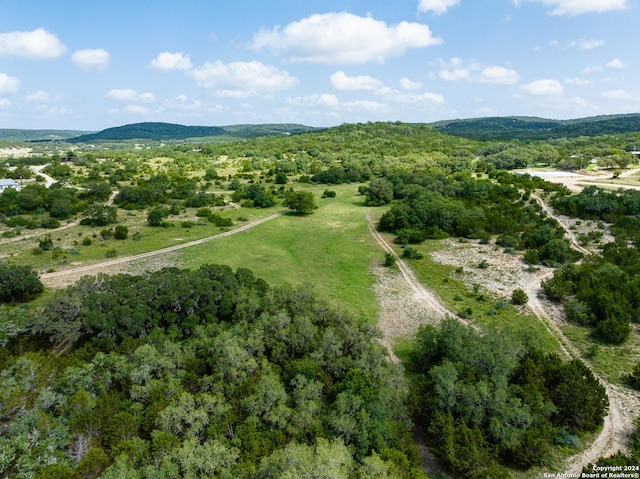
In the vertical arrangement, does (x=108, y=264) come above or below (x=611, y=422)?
above

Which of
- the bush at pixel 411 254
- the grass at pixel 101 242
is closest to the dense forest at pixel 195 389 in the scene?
the grass at pixel 101 242

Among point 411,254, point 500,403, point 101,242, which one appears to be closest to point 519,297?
point 411,254

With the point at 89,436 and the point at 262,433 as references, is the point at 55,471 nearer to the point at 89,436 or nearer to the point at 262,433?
the point at 89,436

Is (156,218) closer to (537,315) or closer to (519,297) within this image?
(519,297)

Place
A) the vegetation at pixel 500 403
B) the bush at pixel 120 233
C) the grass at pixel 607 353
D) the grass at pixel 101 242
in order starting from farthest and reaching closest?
the bush at pixel 120 233
the grass at pixel 101 242
the grass at pixel 607 353
the vegetation at pixel 500 403

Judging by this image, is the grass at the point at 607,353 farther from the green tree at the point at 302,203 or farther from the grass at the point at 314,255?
the green tree at the point at 302,203
